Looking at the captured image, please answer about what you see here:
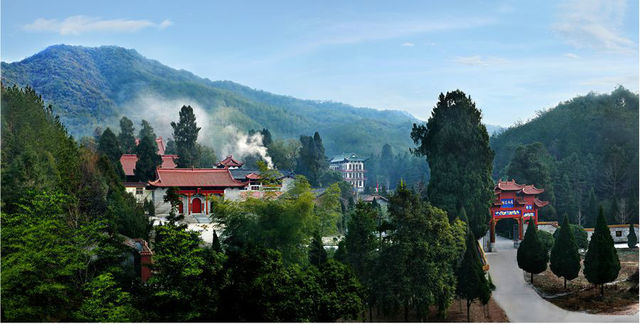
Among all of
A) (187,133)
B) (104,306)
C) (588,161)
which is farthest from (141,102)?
(104,306)

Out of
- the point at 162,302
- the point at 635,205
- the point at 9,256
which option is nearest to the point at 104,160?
the point at 9,256

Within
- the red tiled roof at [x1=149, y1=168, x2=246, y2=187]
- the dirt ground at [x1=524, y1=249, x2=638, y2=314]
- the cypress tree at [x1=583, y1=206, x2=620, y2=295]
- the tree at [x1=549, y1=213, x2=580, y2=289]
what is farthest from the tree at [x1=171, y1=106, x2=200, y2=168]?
the cypress tree at [x1=583, y1=206, x2=620, y2=295]

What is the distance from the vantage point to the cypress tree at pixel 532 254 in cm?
1806

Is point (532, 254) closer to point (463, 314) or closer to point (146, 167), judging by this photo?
point (463, 314)

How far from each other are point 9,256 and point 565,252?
45.2 feet

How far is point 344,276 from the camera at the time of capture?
13.5 meters

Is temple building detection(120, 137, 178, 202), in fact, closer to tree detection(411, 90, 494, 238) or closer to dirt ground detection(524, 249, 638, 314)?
tree detection(411, 90, 494, 238)


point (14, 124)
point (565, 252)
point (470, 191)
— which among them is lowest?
point (565, 252)

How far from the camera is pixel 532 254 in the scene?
1812cm

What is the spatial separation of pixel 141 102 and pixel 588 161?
7218cm

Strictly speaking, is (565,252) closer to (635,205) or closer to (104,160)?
(635,205)

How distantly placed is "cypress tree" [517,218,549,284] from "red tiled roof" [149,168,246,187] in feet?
38.0

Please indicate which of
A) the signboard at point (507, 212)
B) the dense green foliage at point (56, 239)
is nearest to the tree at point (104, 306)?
the dense green foliage at point (56, 239)

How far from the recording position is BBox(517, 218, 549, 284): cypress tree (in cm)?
1806
